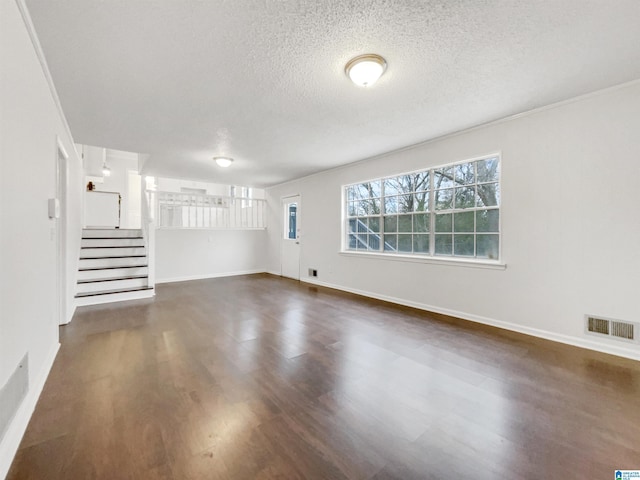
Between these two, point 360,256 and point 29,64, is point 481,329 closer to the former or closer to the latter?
point 360,256

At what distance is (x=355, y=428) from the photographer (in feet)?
5.40

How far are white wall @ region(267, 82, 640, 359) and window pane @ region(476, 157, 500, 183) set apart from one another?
131 millimetres

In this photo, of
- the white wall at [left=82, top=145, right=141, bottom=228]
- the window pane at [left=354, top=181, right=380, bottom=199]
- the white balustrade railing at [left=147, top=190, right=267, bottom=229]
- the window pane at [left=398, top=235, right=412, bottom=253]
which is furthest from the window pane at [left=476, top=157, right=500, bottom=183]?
the white wall at [left=82, top=145, right=141, bottom=228]

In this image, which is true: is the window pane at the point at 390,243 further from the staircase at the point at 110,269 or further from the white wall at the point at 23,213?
the staircase at the point at 110,269

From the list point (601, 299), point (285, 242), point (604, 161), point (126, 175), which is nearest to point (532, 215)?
point (604, 161)

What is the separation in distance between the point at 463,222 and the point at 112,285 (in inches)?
230

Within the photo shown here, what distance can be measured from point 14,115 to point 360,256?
451 cm

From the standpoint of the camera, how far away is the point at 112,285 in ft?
15.7

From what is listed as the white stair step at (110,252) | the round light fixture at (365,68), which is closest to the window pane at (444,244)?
the round light fixture at (365,68)

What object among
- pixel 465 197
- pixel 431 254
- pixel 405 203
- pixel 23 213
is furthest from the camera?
pixel 405 203

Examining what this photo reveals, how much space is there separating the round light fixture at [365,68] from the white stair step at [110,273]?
200 inches

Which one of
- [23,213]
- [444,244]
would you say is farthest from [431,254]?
[23,213]

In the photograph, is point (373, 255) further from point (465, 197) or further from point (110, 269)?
point (110, 269)

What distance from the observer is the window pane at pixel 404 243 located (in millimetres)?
4446
